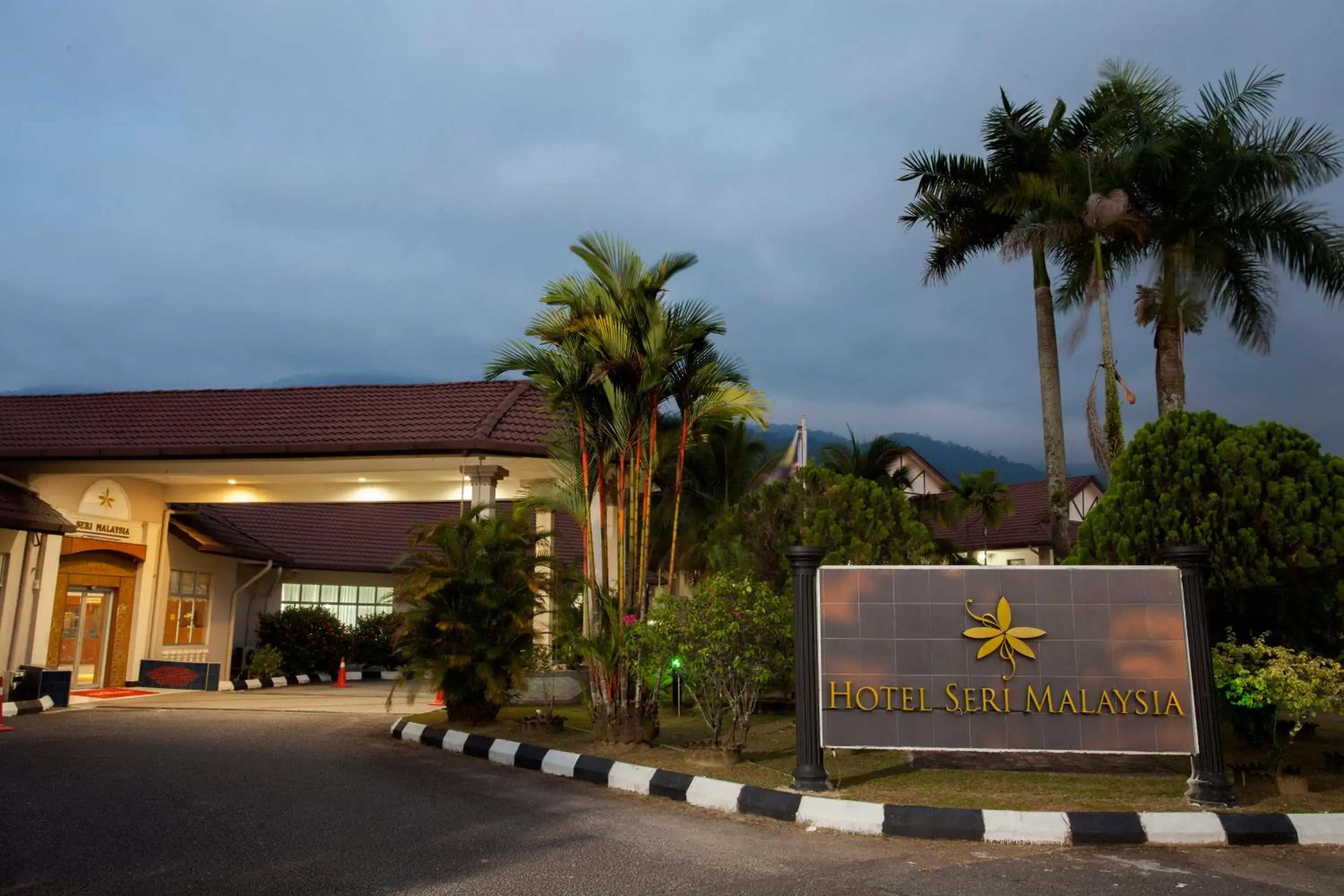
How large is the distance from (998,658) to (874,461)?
1466 cm

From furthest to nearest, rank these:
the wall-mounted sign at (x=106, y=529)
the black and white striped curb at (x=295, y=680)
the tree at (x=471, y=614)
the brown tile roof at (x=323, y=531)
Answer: the brown tile roof at (x=323, y=531), the black and white striped curb at (x=295, y=680), the wall-mounted sign at (x=106, y=529), the tree at (x=471, y=614)

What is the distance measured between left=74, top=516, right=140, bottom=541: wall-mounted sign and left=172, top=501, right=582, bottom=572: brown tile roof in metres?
1.98

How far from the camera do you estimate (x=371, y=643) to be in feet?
89.9

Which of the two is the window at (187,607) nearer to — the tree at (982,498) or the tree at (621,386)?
the tree at (621,386)

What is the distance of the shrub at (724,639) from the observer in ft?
30.6

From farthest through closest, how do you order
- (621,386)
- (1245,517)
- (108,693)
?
(108,693)
(621,386)
(1245,517)

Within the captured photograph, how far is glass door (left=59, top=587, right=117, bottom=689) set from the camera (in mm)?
19531

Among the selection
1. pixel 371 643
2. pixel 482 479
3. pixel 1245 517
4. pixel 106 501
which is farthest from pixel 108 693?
pixel 1245 517

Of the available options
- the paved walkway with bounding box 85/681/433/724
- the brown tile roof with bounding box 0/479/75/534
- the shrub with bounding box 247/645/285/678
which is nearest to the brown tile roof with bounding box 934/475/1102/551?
the paved walkway with bounding box 85/681/433/724

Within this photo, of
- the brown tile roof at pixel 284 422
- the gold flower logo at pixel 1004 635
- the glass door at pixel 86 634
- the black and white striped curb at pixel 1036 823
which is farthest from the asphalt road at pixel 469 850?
the glass door at pixel 86 634

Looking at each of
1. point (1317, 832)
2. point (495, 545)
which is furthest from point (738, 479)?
point (1317, 832)

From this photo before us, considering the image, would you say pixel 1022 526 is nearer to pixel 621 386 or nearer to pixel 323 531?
pixel 323 531

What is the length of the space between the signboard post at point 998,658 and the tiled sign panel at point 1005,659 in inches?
0.4

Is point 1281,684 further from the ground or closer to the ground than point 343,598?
closer to the ground
